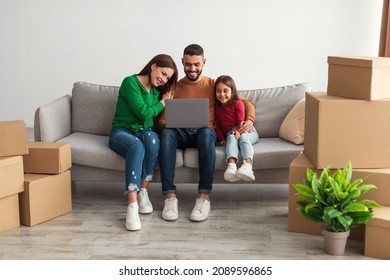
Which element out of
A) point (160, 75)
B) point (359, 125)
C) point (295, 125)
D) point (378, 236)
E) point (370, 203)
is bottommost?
point (378, 236)

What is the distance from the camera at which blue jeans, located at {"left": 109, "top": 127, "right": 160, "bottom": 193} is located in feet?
11.9

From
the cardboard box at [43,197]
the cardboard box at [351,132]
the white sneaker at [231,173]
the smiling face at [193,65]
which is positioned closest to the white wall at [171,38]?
the smiling face at [193,65]

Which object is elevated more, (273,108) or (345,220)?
(273,108)

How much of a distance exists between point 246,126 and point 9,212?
1477 mm

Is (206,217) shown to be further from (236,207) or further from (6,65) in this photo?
(6,65)

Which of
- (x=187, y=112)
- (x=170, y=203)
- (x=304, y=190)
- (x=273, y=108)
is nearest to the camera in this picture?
(x=304, y=190)

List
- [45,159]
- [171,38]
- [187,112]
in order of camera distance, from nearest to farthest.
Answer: [45,159], [187,112], [171,38]

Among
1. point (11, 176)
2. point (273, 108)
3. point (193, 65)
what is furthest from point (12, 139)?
point (273, 108)

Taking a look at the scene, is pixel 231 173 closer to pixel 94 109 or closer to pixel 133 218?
pixel 133 218

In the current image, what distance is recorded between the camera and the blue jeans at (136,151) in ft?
11.9

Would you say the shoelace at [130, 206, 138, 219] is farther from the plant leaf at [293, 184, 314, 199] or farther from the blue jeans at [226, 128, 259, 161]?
the plant leaf at [293, 184, 314, 199]

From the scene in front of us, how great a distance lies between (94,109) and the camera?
14.0 feet

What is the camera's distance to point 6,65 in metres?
6.37

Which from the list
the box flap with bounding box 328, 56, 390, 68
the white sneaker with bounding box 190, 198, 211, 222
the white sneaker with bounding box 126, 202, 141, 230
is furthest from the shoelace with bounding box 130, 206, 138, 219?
the box flap with bounding box 328, 56, 390, 68
